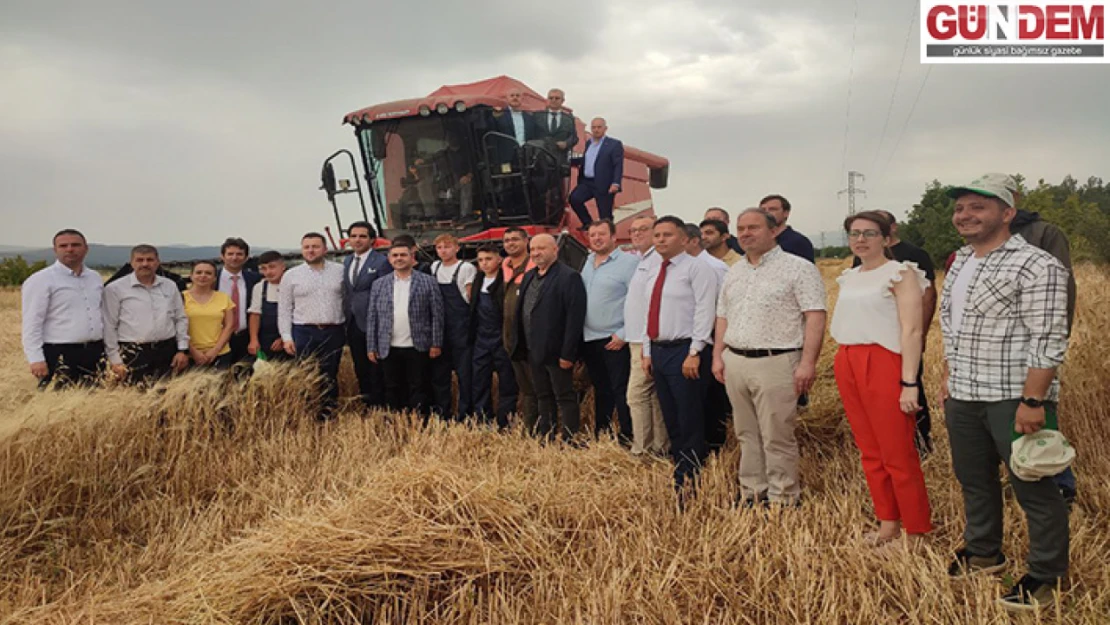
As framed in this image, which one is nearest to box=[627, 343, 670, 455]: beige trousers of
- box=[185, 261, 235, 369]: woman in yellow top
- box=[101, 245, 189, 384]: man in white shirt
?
box=[185, 261, 235, 369]: woman in yellow top

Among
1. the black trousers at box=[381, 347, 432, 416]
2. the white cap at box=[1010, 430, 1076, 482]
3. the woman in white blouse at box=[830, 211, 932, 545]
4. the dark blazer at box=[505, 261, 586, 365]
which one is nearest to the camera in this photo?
the white cap at box=[1010, 430, 1076, 482]

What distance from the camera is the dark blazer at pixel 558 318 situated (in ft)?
17.0

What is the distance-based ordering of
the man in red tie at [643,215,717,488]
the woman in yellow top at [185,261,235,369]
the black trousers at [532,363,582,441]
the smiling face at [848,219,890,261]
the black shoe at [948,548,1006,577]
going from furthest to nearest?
the woman in yellow top at [185,261,235,369] → the black trousers at [532,363,582,441] → the man in red tie at [643,215,717,488] → the smiling face at [848,219,890,261] → the black shoe at [948,548,1006,577]

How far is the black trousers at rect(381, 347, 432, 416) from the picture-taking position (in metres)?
6.01

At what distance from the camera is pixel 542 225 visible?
873 cm

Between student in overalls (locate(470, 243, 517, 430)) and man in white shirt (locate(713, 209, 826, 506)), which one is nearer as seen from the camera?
man in white shirt (locate(713, 209, 826, 506))

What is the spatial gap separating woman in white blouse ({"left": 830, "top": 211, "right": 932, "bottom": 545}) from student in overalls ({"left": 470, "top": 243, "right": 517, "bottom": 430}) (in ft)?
9.79

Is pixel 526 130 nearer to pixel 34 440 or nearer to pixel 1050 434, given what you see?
pixel 34 440

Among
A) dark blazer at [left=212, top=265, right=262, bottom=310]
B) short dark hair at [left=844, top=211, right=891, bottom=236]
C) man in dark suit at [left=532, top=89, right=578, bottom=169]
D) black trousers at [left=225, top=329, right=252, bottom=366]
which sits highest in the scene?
man in dark suit at [left=532, top=89, right=578, bottom=169]

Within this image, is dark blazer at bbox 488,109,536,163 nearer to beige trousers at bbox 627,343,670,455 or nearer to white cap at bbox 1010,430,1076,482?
beige trousers at bbox 627,343,670,455

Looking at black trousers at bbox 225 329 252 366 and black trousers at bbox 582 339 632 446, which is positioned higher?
black trousers at bbox 225 329 252 366

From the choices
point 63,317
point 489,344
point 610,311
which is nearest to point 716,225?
point 610,311

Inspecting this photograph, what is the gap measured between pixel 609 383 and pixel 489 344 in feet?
3.49

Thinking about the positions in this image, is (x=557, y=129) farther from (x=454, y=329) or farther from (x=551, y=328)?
(x=551, y=328)
